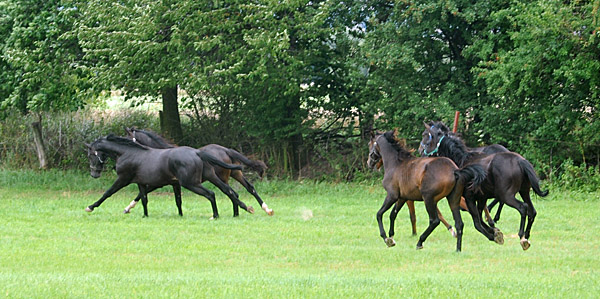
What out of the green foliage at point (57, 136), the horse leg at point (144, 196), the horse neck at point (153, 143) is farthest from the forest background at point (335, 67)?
the horse leg at point (144, 196)

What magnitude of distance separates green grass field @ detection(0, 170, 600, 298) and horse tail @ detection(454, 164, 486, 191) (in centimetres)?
98

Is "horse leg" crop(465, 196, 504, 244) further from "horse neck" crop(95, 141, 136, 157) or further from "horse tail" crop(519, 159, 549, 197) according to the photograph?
"horse neck" crop(95, 141, 136, 157)

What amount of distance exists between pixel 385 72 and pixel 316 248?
38.5ft

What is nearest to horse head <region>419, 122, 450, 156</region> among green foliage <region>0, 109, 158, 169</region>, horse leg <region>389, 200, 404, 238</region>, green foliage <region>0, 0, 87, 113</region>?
horse leg <region>389, 200, 404, 238</region>

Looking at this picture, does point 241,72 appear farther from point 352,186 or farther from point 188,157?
point 188,157

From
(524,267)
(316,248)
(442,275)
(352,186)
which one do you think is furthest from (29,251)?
(352,186)

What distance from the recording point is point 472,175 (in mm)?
11945

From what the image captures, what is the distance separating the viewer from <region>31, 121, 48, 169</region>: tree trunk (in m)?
26.7

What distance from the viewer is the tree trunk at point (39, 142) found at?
26719 millimetres

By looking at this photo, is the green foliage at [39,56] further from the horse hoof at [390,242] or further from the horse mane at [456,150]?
the horse hoof at [390,242]

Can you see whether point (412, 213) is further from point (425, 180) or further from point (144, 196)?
point (144, 196)

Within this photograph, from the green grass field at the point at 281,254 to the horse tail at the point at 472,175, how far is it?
979 mm

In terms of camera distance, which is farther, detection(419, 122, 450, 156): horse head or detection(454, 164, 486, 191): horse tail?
detection(419, 122, 450, 156): horse head

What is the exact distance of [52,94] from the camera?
2369 centimetres
